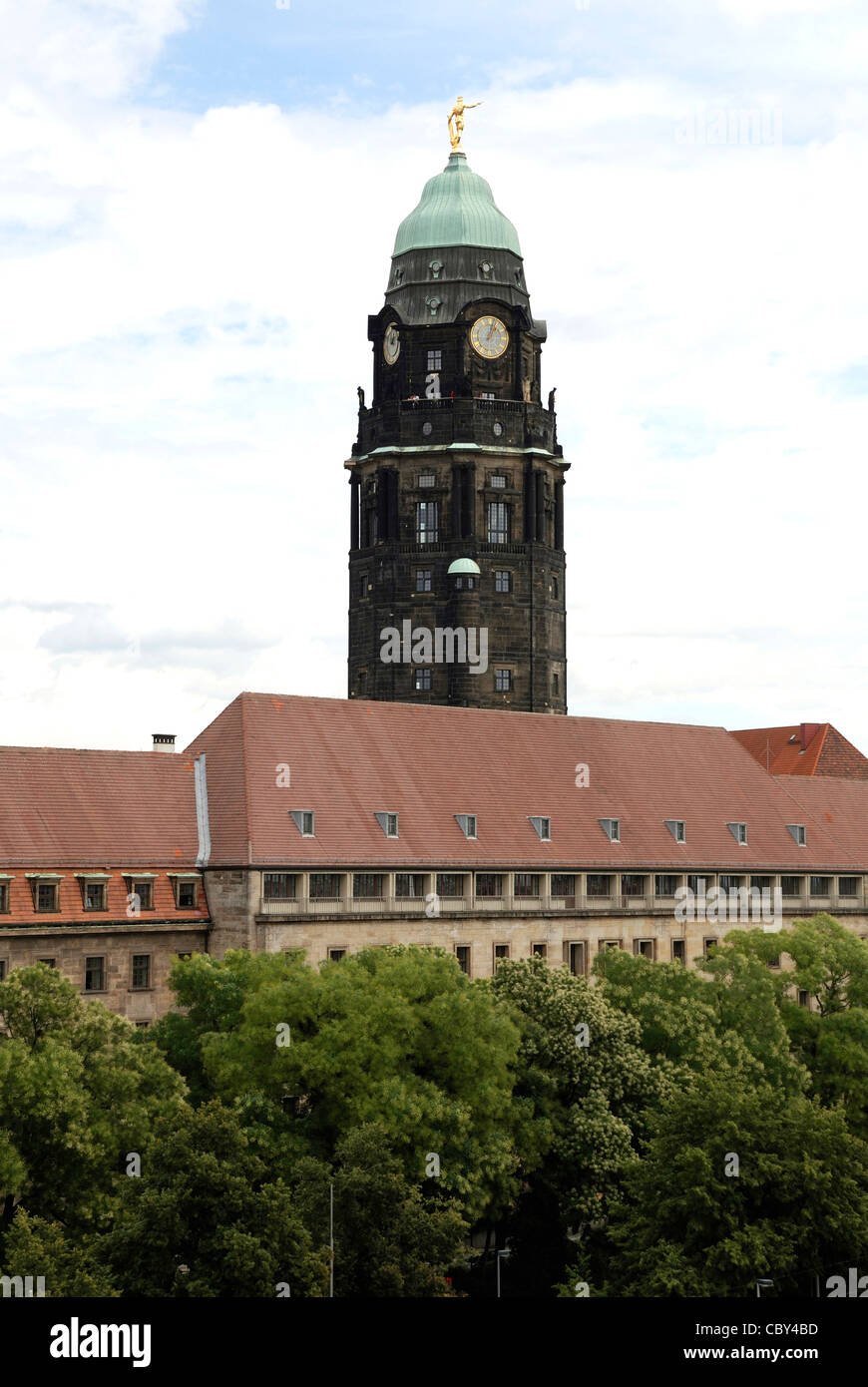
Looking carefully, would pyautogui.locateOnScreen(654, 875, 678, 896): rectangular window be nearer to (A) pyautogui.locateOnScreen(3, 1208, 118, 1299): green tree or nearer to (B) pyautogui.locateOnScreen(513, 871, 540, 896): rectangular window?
(B) pyautogui.locateOnScreen(513, 871, 540, 896): rectangular window

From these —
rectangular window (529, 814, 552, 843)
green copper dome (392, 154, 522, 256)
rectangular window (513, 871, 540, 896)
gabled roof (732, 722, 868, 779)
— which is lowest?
rectangular window (513, 871, 540, 896)

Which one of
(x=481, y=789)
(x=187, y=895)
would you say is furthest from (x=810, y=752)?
(x=187, y=895)

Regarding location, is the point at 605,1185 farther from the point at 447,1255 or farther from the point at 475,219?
the point at 475,219

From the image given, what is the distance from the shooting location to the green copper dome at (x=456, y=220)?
11825 cm

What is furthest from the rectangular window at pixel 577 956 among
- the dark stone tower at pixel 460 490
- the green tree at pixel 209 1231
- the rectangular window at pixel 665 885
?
the green tree at pixel 209 1231

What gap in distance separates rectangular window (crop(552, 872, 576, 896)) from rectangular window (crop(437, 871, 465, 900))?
5714 mm

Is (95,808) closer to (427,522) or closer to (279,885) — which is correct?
(279,885)

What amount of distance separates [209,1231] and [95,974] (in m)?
28.9

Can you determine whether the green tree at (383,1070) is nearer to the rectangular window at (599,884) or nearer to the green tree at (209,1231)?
the green tree at (209,1231)

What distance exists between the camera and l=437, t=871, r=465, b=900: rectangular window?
80312mm

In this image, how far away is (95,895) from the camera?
7112cm

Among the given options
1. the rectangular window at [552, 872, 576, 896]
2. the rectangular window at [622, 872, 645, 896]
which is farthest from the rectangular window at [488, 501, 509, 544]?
the rectangular window at [552, 872, 576, 896]

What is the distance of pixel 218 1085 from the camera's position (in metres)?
57.3

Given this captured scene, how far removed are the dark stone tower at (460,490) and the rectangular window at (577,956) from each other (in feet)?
102
